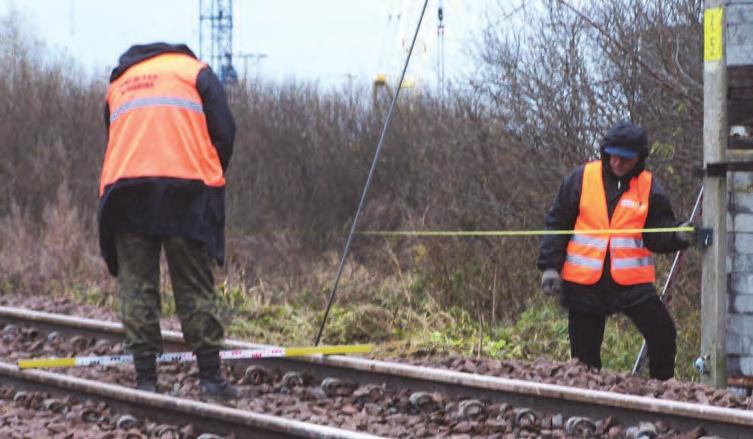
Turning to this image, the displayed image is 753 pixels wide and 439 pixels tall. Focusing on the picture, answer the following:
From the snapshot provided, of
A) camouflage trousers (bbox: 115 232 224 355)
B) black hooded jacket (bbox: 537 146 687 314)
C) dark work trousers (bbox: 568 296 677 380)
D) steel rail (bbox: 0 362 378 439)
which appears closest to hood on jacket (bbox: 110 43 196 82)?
camouflage trousers (bbox: 115 232 224 355)

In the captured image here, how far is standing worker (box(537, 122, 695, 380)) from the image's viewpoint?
802 centimetres

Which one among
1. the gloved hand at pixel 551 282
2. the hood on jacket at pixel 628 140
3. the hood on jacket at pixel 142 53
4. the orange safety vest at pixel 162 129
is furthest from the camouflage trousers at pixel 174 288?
the hood on jacket at pixel 628 140

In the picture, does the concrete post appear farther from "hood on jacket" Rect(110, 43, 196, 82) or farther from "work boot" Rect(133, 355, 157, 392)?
"work boot" Rect(133, 355, 157, 392)

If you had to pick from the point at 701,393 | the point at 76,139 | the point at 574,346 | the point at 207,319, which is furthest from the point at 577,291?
the point at 76,139

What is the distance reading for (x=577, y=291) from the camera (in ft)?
26.8

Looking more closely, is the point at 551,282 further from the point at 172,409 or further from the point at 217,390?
the point at 172,409

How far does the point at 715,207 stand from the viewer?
876 cm

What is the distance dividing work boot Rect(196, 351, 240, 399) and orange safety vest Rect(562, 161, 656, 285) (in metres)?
2.30

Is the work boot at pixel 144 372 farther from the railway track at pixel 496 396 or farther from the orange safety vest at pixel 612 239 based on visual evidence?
the orange safety vest at pixel 612 239

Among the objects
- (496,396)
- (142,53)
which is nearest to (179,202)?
(142,53)

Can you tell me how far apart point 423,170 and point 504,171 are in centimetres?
312

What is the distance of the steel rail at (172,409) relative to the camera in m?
6.35

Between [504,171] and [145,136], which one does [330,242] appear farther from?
[145,136]

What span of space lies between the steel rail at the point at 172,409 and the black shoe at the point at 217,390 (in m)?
0.30
